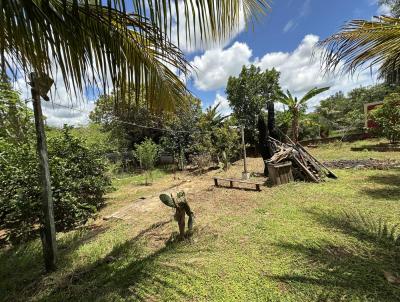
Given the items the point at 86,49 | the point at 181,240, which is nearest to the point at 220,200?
the point at 181,240

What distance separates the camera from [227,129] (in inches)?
567

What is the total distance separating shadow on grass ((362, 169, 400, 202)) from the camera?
5.85 meters

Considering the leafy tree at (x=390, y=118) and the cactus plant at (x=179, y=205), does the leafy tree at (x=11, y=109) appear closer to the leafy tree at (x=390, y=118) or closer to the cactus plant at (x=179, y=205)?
the cactus plant at (x=179, y=205)

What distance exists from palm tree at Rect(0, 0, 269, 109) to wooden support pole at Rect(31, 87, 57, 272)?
7.56 feet

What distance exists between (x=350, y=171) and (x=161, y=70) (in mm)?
9203

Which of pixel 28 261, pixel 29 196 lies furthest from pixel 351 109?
pixel 28 261

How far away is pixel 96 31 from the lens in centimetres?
147

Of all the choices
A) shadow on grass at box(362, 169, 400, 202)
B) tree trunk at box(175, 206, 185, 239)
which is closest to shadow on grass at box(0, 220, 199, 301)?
tree trunk at box(175, 206, 185, 239)

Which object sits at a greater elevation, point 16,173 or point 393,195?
point 16,173

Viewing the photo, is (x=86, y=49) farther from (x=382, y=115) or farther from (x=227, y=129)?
(x=382, y=115)

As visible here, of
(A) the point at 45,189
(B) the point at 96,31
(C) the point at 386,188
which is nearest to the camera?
(B) the point at 96,31

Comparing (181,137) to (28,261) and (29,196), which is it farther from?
(28,261)

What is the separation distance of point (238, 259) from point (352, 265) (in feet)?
4.80

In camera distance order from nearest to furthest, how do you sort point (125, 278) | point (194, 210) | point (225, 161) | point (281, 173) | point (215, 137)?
point (125, 278)
point (194, 210)
point (281, 173)
point (225, 161)
point (215, 137)
